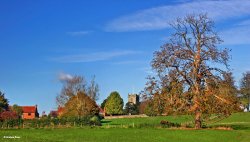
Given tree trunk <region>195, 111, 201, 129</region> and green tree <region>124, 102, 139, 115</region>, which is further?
green tree <region>124, 102, 139, 115</region>

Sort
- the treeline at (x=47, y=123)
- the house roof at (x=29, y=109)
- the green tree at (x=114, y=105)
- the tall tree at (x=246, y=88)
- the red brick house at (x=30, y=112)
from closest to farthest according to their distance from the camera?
the treeline at (x=47, y=123), the tall tree at (x=246, y=88), the green tree at (x=114, y=105), the red brick house at (x=30, y=112), the house roof at (x=29, y=109)

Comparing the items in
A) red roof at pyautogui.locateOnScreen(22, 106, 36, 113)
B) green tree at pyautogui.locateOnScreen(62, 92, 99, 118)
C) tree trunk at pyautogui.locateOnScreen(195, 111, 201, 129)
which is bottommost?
tree trunk at pyautogui.locateOnScreen(195, 111, 201, 129)

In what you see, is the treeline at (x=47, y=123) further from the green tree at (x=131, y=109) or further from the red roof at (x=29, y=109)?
the red roof at (x=29, y=109)

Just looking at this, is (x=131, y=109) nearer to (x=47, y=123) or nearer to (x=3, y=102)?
Result: (x=3, y=102)

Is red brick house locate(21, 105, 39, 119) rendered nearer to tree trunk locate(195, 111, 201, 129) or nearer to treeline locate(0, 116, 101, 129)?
treeline locate(0, 116, 101, 129)

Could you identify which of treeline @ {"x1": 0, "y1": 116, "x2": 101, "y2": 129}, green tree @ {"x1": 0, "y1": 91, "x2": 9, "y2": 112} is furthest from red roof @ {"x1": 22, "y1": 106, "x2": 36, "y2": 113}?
treeline @ {"x1": 0, "y1": 116, "x2": 101, "y2": 129}

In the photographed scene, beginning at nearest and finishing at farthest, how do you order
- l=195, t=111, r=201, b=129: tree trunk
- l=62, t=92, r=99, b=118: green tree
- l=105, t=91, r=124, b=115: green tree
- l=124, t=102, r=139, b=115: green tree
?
l=195, t=111, r=201, b=129: tree trunk, l=62, t=92, r=99, b=118: green tree, l=105, t=91, r=124, b=115: green tree, l=124, t=102, r=139, b=115: green tree

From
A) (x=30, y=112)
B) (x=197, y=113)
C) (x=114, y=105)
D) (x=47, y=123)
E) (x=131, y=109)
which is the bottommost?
(x=47, y=123)

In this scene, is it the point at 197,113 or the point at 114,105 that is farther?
the point at 114,105

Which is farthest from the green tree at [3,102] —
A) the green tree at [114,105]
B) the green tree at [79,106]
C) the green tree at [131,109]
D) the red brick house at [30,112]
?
the red brick house at [30,112]

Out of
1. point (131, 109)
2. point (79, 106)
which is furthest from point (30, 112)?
point (79, 106)

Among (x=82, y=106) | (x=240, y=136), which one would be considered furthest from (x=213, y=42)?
(x=82, y=106)

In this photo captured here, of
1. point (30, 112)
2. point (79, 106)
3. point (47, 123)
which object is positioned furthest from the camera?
point (30, 112)

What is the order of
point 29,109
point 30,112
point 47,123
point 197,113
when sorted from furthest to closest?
1. point 29,109
2. point 30,112
3. point 47,123
4. point 197,113
